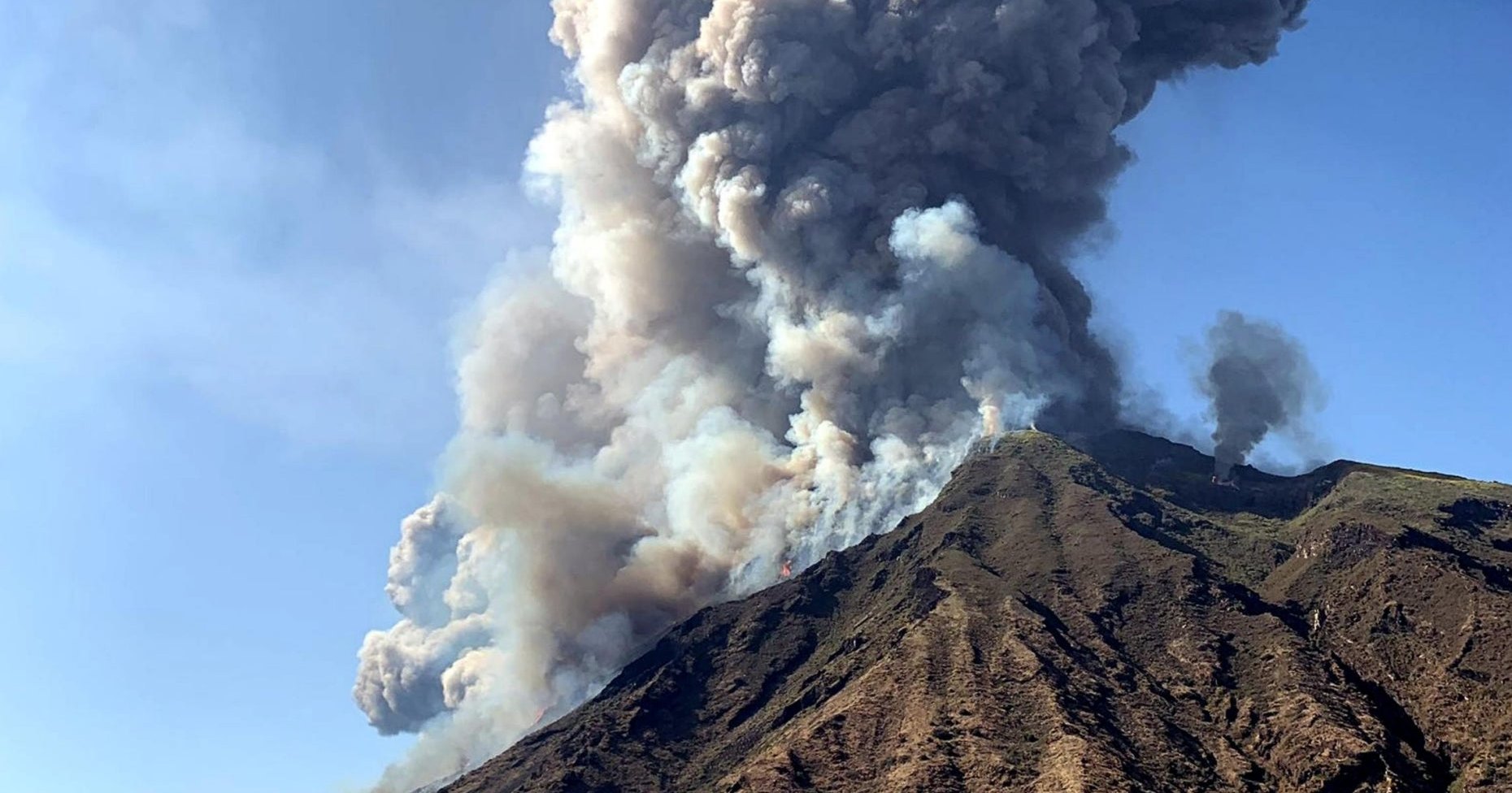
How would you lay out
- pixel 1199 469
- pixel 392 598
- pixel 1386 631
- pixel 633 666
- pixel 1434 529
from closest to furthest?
pixel 1386 631, pixel 1434 529, pixel 633 666, pixel 1199 469, pixel 392 598

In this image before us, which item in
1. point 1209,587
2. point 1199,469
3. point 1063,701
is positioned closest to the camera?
point 1063,701

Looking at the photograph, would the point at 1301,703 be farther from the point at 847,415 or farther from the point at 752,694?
the point at 847,415

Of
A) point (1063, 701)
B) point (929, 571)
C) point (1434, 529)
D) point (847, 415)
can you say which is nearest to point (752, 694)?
point (929, 571)

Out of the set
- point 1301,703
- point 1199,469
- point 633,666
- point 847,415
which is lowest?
point 1301,703

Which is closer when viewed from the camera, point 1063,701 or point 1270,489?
point 1063,701

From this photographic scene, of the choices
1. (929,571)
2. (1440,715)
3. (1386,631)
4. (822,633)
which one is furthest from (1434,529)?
(822,633)

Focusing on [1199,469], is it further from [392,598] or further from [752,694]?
[392,598]

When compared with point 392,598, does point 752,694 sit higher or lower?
lower
